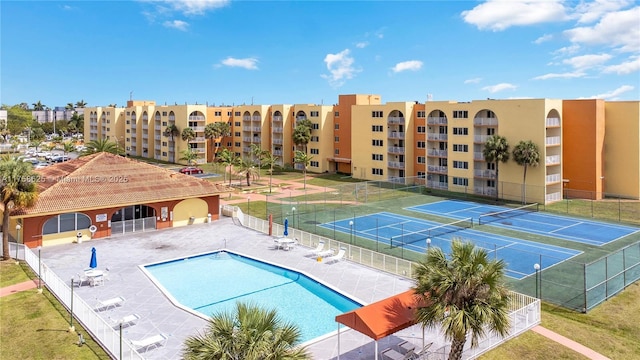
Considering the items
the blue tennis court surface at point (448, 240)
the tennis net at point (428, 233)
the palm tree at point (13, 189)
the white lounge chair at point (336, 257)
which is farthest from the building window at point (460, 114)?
the palm tree at point (13, 189)

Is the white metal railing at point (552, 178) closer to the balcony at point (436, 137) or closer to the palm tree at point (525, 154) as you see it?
the palm tree at point (525, 154)

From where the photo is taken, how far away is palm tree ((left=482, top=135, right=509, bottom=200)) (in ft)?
173

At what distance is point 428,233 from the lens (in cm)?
3722

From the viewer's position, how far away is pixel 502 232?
38.2 m

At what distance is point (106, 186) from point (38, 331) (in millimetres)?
17824

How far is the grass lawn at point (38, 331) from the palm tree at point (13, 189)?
22.3ft

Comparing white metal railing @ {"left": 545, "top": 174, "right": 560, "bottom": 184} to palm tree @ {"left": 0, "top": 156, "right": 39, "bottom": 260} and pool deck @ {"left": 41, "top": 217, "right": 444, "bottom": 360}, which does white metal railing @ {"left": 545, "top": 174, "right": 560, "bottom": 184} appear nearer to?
pool deck @ {"left": 41, "top": 217, "right": 444, "bottom": 360}

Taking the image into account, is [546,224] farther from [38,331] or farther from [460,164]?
[38,331]

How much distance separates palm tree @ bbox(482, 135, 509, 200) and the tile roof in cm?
3124

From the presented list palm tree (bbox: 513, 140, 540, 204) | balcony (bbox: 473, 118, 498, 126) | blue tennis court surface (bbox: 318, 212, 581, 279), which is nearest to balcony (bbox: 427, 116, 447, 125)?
balcony (bbox: 473, 118, 498, 126)

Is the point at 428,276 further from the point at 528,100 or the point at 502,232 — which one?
the point at 528,100

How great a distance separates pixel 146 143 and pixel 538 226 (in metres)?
82.4

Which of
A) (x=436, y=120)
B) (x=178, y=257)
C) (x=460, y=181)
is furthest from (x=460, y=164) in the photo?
(x=178, y=257)

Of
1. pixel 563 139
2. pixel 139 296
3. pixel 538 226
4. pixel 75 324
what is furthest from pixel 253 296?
pixel 563 139
